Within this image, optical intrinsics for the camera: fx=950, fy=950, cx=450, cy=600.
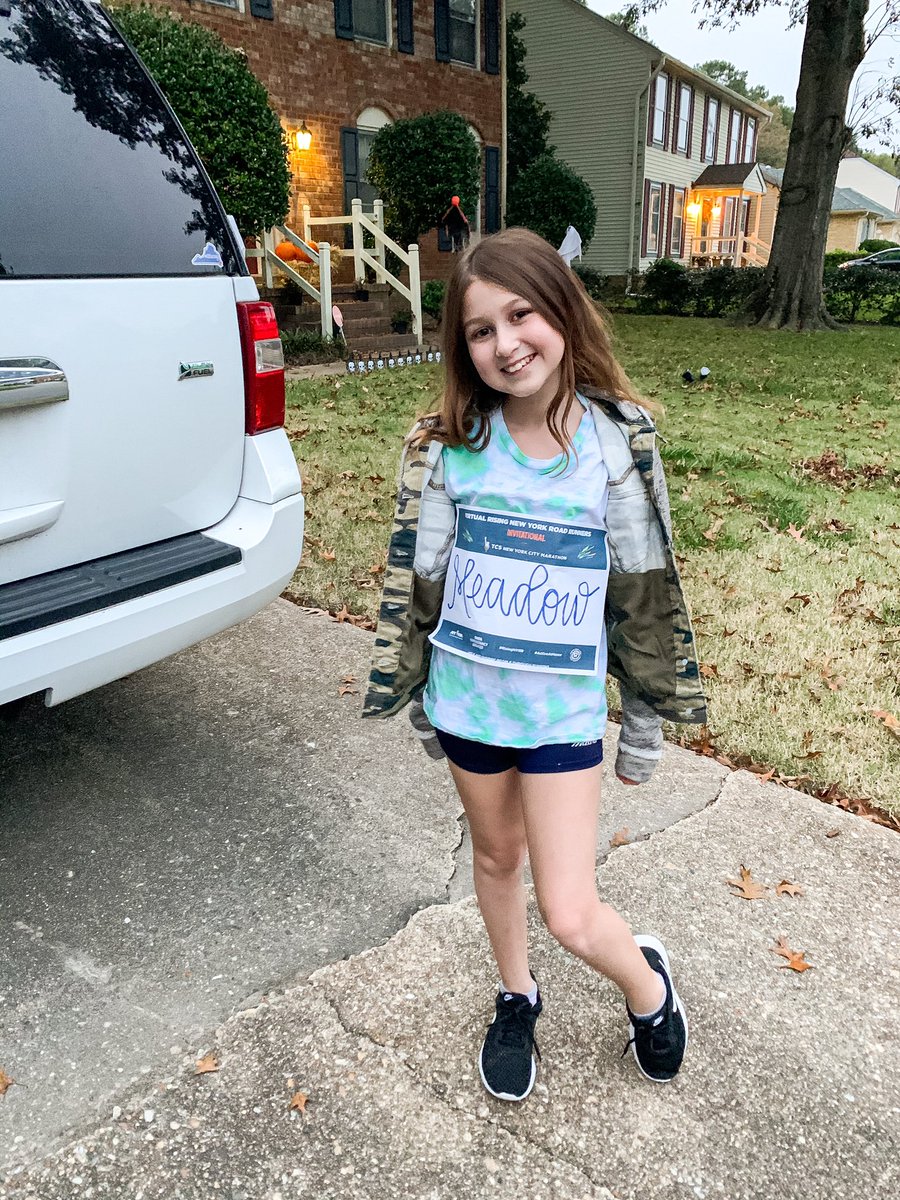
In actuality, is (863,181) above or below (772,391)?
above

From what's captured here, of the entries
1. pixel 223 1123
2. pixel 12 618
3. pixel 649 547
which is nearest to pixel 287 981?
pixel 223 1123

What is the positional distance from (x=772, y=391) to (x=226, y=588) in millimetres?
9603

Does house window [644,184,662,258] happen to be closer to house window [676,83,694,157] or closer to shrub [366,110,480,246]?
house window [676,83,694,157]

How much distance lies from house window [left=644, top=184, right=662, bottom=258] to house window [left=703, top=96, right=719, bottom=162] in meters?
4.90

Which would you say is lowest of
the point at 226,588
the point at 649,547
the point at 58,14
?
the point at 226,588

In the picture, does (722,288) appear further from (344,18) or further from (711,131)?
(711,131)

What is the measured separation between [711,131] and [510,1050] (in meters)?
38.7

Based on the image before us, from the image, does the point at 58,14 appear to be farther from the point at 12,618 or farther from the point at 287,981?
the point at 287,981

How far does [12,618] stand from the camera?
2168 mm

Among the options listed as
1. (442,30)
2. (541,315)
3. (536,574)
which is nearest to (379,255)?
(442,30)

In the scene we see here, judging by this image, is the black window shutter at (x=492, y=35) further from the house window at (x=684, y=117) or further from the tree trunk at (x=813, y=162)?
the house window at (x=684, y=117)

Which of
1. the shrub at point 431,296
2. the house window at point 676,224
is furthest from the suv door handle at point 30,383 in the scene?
the house window at point 676,224

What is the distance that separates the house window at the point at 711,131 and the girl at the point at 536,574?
37.5m

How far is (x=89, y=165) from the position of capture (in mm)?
2426
